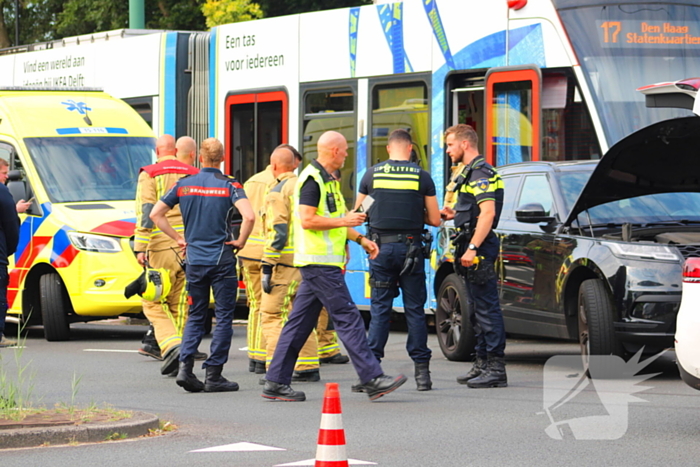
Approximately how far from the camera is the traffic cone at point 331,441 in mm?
5363

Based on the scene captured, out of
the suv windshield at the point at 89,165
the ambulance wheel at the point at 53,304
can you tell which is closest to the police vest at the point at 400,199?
the ambulance wheel at the point at 53,304

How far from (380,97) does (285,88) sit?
159 cm

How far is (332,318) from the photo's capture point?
30.1 feet

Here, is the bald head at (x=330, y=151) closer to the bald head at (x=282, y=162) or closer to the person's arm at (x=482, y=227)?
the person's arm at (x=482, y=227)

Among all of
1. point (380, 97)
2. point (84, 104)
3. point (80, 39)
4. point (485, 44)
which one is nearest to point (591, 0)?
point (485, 44)

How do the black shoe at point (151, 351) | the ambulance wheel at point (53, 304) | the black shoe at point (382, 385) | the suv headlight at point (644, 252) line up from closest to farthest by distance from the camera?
the black shoe at point (382, 385) → the suv headlight at point (644, 252) → the black shoe at point (151, 351) → the ambulance wheel at point (53, 304)

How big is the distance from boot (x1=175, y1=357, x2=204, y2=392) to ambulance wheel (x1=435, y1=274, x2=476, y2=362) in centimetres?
256

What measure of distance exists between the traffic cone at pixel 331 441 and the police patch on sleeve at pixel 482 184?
4.41 metres

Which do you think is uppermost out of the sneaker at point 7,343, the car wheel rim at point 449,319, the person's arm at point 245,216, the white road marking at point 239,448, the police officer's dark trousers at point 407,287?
the person's arm at point 245,216

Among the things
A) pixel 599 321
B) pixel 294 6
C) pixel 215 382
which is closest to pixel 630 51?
pixel 599 321

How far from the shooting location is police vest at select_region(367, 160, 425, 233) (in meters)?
9.65

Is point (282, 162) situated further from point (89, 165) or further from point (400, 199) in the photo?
point (89, 165)

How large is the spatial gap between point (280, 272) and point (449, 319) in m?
1.98

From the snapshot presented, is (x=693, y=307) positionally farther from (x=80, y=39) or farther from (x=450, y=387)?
(x=80, y=39)
